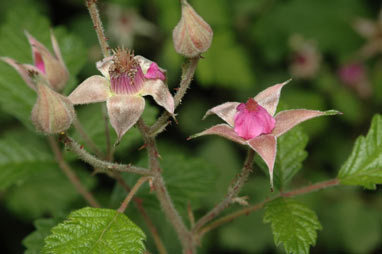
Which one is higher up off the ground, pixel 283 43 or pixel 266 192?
pixel 283 43

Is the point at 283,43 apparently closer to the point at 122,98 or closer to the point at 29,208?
the point at 29,208

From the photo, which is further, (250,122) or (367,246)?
(367,246)

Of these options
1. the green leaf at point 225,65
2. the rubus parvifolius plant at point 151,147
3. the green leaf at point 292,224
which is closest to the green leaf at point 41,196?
the rubus parvifolius plant at point 151,147

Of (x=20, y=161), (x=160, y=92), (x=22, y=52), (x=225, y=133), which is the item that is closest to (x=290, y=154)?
(x=225, y=133)

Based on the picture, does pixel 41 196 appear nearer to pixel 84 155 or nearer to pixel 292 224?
pixel 84 155

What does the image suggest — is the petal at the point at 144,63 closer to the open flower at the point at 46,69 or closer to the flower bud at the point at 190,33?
the flower bud at the point at 190,33

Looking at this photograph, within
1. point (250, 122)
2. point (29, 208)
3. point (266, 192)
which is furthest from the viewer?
point (266, 192)

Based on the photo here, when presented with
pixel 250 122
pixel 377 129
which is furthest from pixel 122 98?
pixel 377 129
